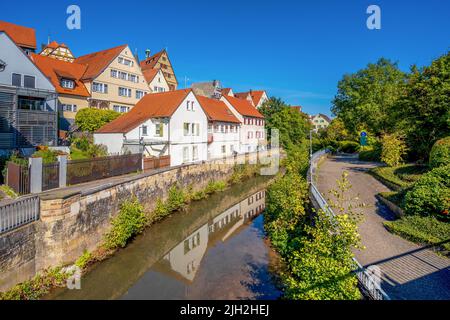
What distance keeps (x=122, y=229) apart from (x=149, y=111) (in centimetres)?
1580

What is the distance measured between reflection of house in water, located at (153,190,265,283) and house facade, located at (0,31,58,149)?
15173 mm

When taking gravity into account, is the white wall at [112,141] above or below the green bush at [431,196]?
above

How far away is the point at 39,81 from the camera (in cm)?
2325

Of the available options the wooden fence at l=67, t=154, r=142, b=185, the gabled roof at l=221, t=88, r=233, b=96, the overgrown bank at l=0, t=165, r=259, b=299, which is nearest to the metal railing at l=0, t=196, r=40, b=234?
the overgrown bank at l=0, t=165, r=259, b=299

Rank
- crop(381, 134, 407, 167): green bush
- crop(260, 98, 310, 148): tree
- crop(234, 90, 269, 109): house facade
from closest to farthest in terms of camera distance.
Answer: crop(381, 134, 407, 167): green bush, crop(260, 98, 310, 148): tree, crop(234, 90, 269, 109): house facade

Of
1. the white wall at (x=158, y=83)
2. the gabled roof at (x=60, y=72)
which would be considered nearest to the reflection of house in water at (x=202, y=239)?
the gabled roof at (x=60, y=72)

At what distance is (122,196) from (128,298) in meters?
6.04

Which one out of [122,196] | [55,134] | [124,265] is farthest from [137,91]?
[124,265]

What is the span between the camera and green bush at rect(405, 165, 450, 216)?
409 inches

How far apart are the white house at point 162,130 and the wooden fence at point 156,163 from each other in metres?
1.37

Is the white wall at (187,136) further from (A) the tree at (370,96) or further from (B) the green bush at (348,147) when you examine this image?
(B) the green bush at (348,147)

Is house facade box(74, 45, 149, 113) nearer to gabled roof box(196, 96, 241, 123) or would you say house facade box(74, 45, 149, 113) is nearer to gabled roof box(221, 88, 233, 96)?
gabled roof box(196, 96, 241, 123)

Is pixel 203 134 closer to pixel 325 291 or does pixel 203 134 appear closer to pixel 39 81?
pixel 39 81

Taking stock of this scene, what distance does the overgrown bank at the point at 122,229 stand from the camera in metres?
9.24
